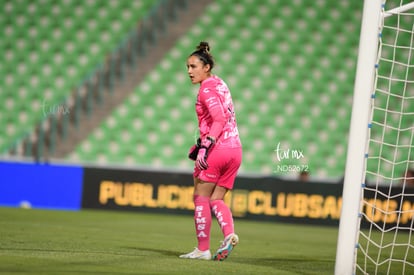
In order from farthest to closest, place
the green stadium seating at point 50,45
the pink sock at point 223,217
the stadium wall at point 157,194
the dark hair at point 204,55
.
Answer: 1. the green stadium seating at point 50,45
2. the stadium wall at point 157,194
3. the dark hair at point 204,55
4. the pink sock at point 223,217

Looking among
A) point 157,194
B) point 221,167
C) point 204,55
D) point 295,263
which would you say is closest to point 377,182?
point 295,263

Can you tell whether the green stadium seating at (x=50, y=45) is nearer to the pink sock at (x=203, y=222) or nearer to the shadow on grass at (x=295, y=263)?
the shadow on grass at (x=295, y=263)

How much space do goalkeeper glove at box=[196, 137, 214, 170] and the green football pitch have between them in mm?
700

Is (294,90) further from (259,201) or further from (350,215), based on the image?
(350,215)

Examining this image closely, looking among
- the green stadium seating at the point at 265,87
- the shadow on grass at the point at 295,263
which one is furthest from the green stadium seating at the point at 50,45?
the shadow on grass at the point at 295,263

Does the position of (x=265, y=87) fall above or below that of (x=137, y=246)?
above

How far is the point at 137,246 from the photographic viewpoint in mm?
7336

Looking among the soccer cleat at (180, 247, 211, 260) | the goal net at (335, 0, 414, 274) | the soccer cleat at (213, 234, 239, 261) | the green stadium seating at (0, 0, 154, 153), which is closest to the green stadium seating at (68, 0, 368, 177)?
the goal net at (335, 0, 414, 274)

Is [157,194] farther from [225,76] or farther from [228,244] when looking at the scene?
[228,244]

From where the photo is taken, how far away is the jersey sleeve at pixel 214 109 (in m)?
6.16

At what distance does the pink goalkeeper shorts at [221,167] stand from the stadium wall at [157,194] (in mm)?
6817

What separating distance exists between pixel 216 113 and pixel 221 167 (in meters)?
0.43

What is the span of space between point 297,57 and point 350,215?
11.6m

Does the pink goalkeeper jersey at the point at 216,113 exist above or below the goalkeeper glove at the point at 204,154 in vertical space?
above
